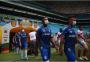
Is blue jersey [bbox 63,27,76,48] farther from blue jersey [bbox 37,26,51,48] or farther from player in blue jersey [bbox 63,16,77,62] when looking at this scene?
blue jersey [bbox 37,26,51,48]

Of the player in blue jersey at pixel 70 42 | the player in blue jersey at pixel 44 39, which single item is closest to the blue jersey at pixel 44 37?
the player in blue jersey at pixel 44 39

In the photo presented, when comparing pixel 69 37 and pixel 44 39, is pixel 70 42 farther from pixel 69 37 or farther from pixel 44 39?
pixel 44 39

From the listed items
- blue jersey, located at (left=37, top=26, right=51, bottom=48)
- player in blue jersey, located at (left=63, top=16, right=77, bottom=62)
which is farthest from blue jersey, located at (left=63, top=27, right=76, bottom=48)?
blue jersey, located at (left=37, top=26, right=51, bottom=48)

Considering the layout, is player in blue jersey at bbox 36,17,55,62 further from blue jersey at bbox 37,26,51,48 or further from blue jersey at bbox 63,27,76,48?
blue jersey at bbox 63,27,76,48

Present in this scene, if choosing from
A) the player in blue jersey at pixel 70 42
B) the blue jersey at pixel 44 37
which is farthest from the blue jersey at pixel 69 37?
the blue jersey at pixel 44 37

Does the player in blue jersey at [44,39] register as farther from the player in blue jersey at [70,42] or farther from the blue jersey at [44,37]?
the player in blue jersey at [70,42]

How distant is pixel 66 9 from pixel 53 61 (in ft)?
179

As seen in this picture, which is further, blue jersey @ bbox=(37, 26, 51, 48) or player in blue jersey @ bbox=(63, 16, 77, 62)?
blue jersey @ bbox=(37, 26, 51, 48)

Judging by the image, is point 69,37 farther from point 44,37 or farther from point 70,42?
point 44,37

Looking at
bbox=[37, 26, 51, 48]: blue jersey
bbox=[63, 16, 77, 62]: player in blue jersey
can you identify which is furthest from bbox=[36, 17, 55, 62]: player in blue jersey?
bbox=[63, 16, 77, 62]: player in blue jersey

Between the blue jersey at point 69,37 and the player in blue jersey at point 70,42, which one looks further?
the blue jersey at point 69,37

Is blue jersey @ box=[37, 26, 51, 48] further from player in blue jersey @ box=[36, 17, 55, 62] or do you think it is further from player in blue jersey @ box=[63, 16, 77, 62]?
player in blue jersey @ box=[63, 16, 77, 62]

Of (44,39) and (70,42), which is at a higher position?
(44,39)

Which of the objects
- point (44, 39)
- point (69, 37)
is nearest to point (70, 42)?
point (69, 37)
